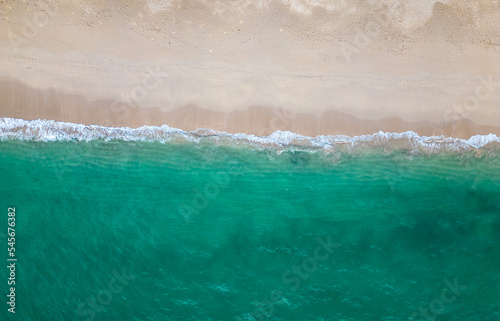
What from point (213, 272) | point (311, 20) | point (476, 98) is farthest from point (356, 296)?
point (311, 20)

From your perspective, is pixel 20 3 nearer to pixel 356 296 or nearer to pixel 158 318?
pixel 158 318

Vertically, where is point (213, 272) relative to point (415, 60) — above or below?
below

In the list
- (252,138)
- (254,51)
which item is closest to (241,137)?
(252,138)

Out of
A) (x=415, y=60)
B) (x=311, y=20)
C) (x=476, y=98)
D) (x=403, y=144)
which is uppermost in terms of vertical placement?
(x=311, y=20)
